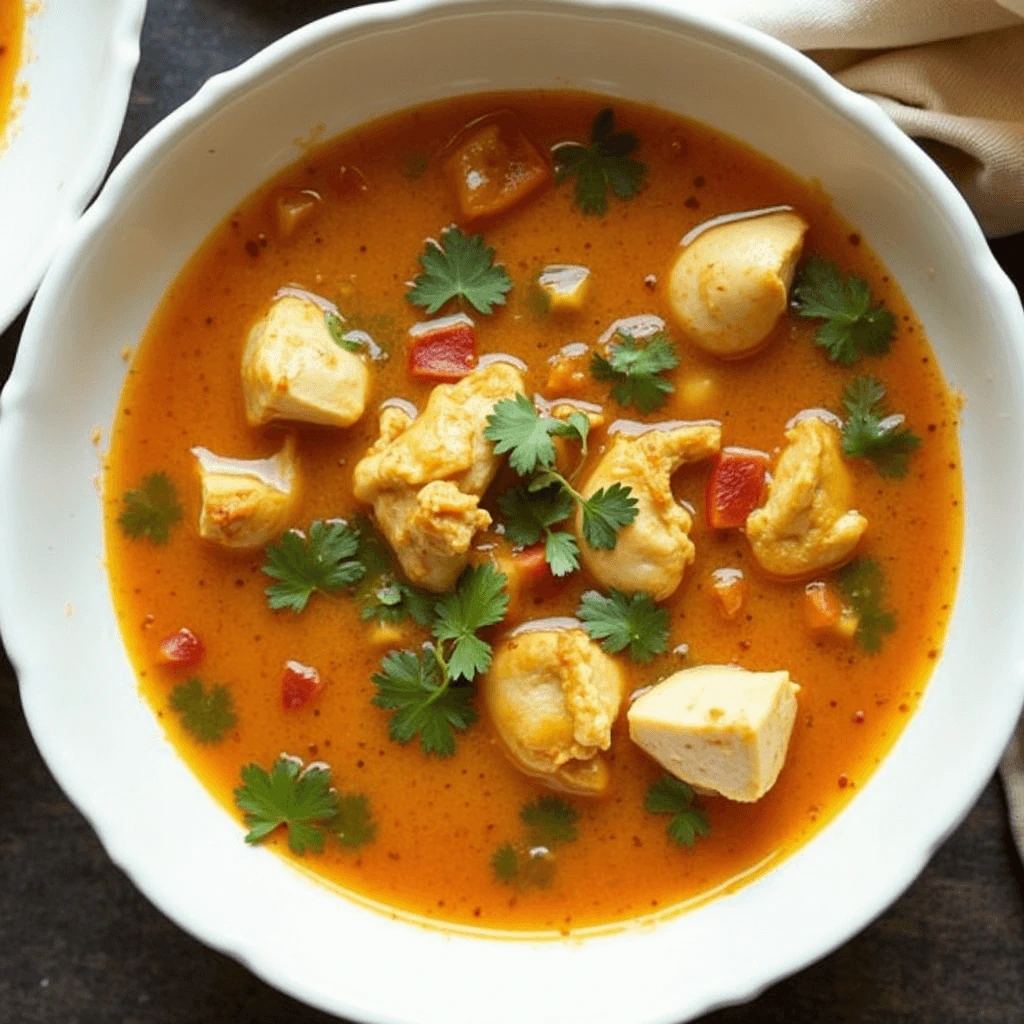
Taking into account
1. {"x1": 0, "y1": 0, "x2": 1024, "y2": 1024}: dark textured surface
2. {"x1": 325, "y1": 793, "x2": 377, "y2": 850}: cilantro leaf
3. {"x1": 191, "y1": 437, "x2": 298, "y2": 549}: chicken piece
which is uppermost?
{"x1": 191, "y1": 437, "x2": 298, "y2": 549}: chicken piece

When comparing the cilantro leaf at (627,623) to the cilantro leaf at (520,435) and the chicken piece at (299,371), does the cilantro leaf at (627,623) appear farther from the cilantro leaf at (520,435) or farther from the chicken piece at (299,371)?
the chicken piece at (299,371)

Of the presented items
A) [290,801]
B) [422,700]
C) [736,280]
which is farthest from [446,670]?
[736,280]

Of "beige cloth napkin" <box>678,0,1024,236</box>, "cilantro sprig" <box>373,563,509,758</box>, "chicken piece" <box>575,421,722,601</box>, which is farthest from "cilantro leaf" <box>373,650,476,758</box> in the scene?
"beige cloth napkin" <box>678,0,1024,236</box>

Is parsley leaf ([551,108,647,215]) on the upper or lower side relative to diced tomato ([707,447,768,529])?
upper

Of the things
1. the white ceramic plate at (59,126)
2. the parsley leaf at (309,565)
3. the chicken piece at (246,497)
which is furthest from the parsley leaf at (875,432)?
the white ceramic plate at (59,126)

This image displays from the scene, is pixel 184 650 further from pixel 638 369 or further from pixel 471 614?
pixel 638 369

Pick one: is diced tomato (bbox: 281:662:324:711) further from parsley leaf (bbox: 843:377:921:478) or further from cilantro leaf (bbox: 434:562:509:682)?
parsley leaf (bbox: 843:377:921:478)
